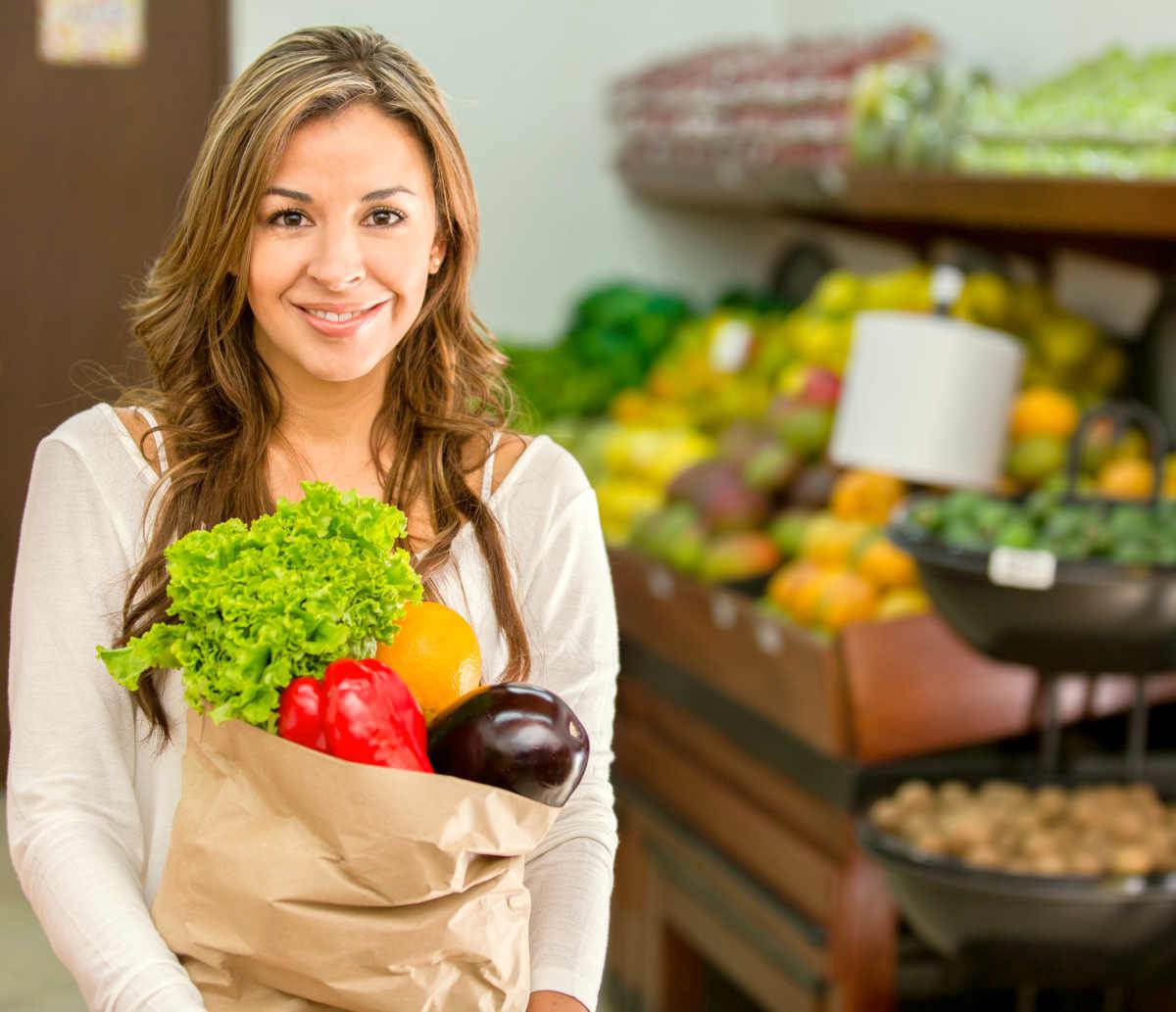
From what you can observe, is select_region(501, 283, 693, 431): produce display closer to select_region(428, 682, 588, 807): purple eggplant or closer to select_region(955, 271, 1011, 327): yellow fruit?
select_region(955, 271, 1011, 327): yellow fruit

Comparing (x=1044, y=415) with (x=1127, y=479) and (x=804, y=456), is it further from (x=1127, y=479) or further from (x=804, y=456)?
(x=804, y=456)

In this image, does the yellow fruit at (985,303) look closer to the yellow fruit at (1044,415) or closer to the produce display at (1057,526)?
the yellow fruit at (1044,415)

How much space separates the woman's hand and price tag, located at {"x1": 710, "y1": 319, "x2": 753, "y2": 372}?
293 centimetres

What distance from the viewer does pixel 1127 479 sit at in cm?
276

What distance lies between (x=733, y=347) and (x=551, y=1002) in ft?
9.67

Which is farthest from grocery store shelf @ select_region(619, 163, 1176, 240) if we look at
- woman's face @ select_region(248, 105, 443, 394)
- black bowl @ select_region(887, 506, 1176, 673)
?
woman's face @ select_region(248, 105, 443, 394)

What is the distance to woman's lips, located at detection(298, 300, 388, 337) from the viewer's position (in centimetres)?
128

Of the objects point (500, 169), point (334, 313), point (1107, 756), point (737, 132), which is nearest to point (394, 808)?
point (334, 313)

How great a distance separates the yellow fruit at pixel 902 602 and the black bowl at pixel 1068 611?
689 mm

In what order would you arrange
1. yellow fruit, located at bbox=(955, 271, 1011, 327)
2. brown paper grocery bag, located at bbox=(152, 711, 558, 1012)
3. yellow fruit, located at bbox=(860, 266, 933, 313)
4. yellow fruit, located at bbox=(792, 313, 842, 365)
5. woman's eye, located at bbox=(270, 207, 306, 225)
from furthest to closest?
yellow fruit, located at bbox=(792, 313, 842, 365) < yellow fruit, located at bbox=(860, 266, 933, 313) < yellow fruit, located at bbox=(955, 271, 1011, 327) < woman's eye, located at bbox=(270, 207, 306, 225) < brown paper grocery bag, located at bbox=(152, 711, 558, 1012)

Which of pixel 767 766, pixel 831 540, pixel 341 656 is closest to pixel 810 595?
pixel 831 540

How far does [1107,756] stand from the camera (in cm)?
272

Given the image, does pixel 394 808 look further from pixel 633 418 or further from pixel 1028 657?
pixel 633 418

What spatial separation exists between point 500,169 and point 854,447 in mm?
2325
